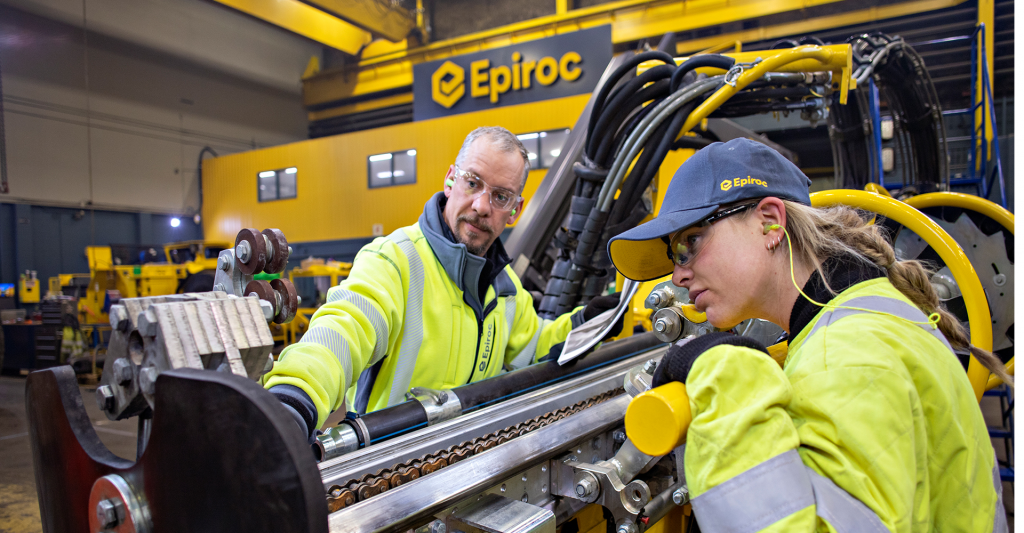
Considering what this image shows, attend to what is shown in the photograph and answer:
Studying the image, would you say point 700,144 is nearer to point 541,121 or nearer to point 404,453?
point 404,453

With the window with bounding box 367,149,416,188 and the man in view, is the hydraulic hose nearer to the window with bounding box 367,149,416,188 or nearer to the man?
the man

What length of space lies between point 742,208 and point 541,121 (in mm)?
9420

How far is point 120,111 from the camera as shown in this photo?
12039 mm

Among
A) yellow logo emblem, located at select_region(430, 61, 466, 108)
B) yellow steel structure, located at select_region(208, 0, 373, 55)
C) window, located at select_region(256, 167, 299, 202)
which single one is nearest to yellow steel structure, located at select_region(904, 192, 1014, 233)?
yellow logo emblem, located at select_region(430, 61, 466, 108)

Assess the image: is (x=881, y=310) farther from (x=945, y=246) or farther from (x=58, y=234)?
(x=58, y=234)

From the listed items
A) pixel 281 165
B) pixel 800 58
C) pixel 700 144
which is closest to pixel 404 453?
pixel 700 144

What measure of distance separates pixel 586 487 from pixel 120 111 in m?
14.5

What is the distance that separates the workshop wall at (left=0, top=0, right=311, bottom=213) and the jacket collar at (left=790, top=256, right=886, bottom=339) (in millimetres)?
11868

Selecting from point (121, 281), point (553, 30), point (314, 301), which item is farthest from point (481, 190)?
point (553, 30)

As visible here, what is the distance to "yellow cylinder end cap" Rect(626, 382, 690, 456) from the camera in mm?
661

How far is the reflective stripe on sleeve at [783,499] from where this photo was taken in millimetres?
628

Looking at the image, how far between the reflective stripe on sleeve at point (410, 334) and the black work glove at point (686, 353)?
3.49ft

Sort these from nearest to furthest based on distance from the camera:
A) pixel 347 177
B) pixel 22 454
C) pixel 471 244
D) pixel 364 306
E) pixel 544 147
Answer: pixel 364 306 → pixel 471 244 → pixel 22 454 → pixel 544 147 → pixel 347 177

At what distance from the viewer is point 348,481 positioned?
1.04 m
